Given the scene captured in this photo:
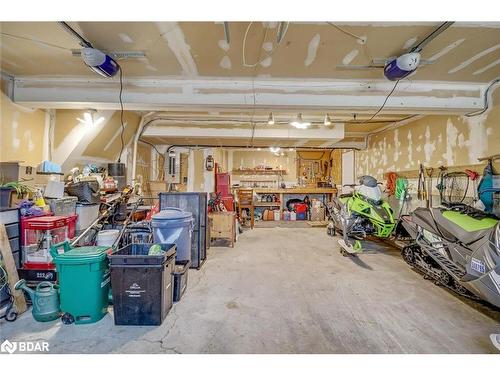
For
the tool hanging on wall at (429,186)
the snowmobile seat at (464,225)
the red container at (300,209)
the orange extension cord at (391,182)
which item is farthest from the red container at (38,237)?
the red container at (300,209)

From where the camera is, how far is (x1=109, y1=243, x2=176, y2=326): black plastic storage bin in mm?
1982

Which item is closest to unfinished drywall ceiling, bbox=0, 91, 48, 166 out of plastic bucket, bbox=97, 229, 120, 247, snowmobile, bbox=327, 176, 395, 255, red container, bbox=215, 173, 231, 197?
plastic bucket, bbox=97, 229, 120, 247

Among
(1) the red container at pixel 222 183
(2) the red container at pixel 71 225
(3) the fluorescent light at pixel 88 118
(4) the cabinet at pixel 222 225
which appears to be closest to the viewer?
(2) the red container at pixel 71 225

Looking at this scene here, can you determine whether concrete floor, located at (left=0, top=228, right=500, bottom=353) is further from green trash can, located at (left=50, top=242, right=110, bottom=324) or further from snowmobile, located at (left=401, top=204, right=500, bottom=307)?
snowmobile, located at (left=401, top=204, right=500, bottom=307)

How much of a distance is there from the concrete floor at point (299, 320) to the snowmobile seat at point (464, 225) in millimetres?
681

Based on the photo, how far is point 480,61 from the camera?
2387mm

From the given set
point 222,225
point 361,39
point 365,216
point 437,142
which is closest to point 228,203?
point 222,225

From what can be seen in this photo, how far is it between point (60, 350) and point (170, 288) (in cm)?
83

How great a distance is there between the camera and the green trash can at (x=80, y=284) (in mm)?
1989

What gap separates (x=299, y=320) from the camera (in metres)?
2.12

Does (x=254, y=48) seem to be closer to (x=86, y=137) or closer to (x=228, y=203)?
(x=86, y=137)

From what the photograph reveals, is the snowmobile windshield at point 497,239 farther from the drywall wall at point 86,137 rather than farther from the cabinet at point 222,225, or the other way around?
the drywall wall at point 86,137

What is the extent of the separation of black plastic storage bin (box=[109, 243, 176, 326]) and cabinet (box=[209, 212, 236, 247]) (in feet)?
8.55
